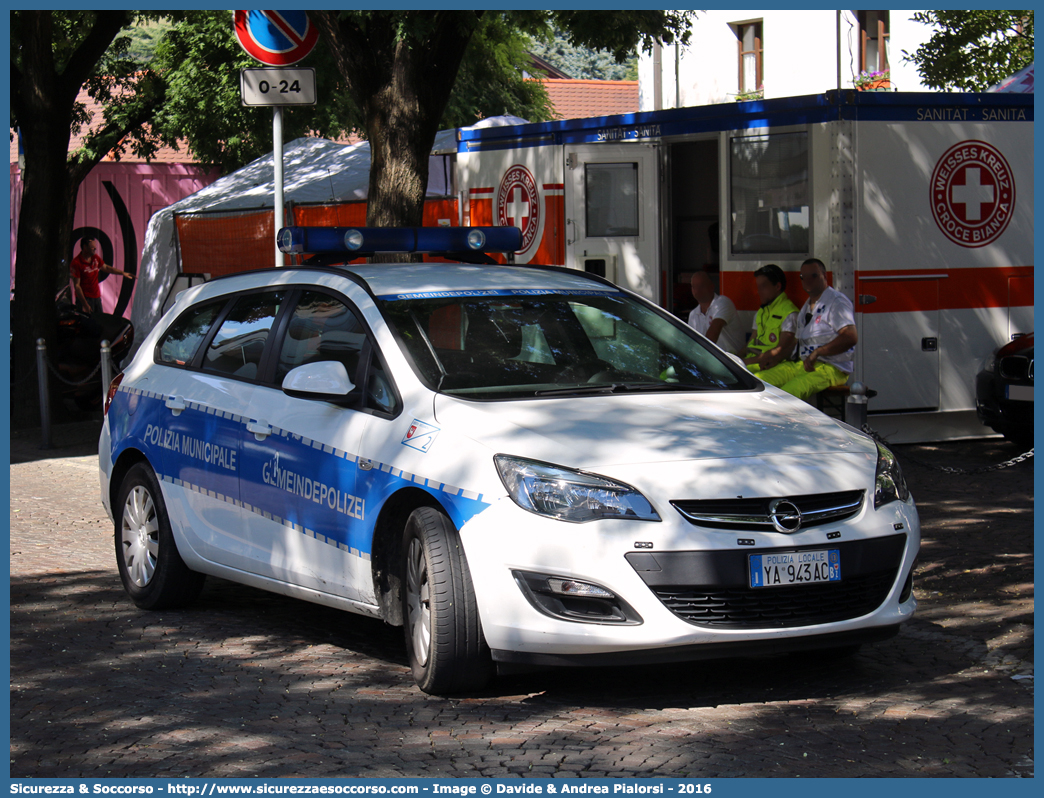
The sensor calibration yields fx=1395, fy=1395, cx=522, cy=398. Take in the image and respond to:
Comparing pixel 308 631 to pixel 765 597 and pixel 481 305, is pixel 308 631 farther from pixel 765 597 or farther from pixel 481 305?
pixel 765 597

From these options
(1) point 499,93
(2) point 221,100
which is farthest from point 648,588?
(1) point 499,93

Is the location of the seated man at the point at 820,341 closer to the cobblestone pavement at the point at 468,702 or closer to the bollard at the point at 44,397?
the cobblestone pavement at the point at 468,702

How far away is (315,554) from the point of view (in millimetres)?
5965

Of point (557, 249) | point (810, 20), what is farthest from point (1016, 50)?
point (810, 20)

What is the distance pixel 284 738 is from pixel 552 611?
1.05 m

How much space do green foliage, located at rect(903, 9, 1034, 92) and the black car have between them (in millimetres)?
10431

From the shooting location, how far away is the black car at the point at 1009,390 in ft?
36.0

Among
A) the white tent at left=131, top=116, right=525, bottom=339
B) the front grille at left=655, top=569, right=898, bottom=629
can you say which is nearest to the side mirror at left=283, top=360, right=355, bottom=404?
the front grille at left=655, top=569, right=898, bottom=629

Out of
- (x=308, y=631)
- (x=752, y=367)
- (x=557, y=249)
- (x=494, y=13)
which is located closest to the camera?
(x=308, y=631)

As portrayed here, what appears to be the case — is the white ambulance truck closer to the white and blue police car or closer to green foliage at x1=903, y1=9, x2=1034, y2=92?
the white and blue police car

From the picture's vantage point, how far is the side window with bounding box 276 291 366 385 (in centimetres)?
612

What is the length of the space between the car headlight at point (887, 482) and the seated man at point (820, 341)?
490 cm

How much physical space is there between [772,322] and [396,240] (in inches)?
187

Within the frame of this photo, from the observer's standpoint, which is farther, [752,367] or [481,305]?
[752,367]
